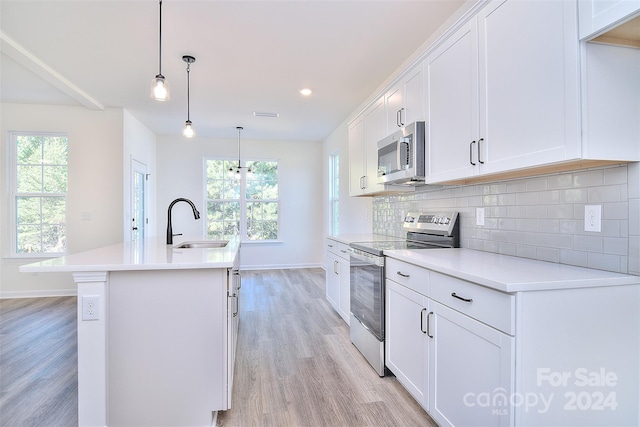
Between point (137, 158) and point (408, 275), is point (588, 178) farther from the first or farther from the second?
point (137, 158)

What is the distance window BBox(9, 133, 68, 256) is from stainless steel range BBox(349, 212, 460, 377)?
428 centimetres

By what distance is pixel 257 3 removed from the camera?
90.4 inches

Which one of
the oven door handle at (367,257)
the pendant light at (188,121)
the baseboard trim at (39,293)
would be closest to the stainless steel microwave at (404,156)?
the oven door handle at (367,257)

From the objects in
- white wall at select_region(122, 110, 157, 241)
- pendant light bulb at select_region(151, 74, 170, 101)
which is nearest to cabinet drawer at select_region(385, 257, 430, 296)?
pendant light bulb at select_region(151, 74, 170, 101)

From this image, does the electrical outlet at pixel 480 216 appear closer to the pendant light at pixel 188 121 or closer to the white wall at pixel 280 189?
the pendant light at pixel 188 121

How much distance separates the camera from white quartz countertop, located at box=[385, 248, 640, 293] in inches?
47.9

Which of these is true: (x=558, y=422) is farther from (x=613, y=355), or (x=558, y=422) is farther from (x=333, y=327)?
(x=333, y=327)

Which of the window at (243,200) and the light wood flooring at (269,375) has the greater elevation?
the window at (243,200)

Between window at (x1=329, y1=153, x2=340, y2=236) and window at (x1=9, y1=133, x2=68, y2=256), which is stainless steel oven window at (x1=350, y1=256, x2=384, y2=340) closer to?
window at (x1=329, y1=153, x2=340, y2=236)

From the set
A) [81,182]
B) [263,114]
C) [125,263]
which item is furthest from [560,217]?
[81,182]

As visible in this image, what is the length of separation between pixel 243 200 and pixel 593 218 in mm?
5810

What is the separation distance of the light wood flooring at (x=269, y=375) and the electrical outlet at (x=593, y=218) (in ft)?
4.27

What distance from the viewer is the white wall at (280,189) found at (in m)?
6.31

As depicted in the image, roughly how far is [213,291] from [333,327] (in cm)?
187
